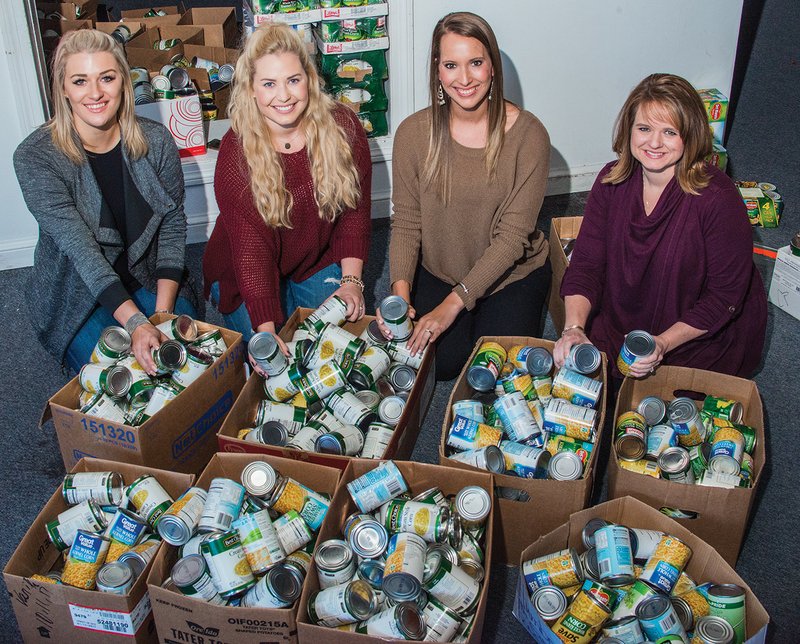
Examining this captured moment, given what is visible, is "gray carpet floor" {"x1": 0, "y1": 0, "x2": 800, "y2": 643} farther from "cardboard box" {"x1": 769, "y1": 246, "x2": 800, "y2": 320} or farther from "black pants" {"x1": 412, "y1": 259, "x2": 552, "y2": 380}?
"black pants" {"x1": 412, "y1": 259, "x2": 552, "y2": 380}

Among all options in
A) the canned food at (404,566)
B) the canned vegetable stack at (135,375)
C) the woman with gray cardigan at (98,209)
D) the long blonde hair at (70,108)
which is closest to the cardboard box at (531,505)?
the canned food at (404,566)

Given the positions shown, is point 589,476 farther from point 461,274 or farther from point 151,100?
point 151,100

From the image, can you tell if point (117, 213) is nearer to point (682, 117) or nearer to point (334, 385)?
point (334, 385)

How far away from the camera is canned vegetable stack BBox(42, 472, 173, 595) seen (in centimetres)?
172

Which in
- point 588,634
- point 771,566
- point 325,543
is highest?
point 325,543

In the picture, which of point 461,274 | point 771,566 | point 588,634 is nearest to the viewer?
point 588,634

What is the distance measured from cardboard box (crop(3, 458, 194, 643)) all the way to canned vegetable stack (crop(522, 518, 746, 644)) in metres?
0.80

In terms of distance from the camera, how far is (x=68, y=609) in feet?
5.52

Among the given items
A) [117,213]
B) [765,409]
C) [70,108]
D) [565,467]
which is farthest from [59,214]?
[765,409]

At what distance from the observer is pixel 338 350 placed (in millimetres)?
2203

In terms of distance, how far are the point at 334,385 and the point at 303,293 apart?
0.63 m

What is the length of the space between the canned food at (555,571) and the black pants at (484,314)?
93cm

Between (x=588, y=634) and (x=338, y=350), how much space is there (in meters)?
0.93

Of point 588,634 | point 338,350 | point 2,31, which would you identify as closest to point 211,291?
point 338,350
